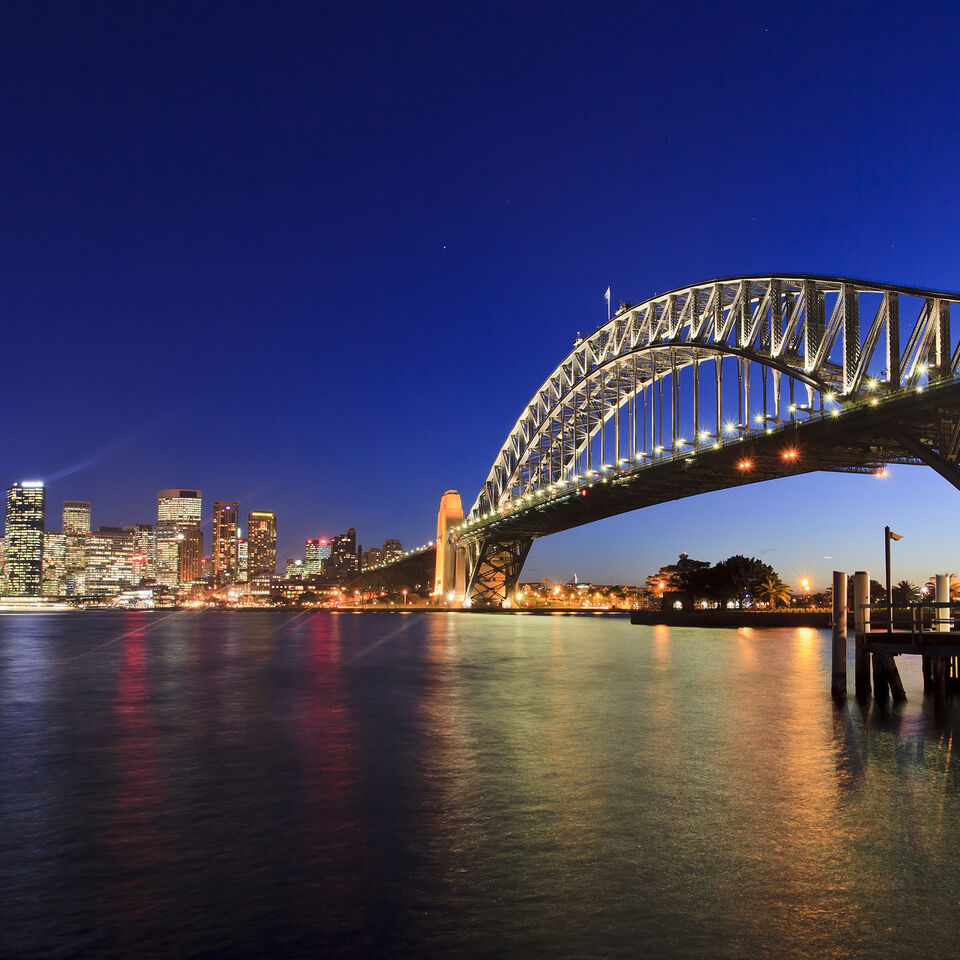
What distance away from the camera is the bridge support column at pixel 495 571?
106875 mm

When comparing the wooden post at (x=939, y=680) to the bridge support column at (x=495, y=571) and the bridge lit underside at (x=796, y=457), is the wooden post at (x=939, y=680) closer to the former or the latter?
the bridge lit underside at (x=796, y=457)

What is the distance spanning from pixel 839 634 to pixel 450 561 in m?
92.1

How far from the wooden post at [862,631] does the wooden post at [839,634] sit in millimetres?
302

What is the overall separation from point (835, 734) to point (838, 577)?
5340 mm

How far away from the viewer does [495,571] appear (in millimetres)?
111688

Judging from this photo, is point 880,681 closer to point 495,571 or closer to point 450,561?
point 495,571

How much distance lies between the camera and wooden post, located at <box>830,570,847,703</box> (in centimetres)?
2295

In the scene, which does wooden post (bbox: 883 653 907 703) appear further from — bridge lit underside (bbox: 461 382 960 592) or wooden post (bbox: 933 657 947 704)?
bridge lit underside (bbox: 461 382 960 592)

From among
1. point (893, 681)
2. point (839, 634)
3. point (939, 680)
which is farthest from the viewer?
point (893, 681)

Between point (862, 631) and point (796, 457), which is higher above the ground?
point (796, 457)

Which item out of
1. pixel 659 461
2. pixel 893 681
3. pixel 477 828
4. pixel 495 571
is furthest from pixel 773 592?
pixel 477 828

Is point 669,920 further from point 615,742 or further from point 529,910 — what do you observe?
point 615,742

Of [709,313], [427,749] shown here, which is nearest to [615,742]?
[427,749]

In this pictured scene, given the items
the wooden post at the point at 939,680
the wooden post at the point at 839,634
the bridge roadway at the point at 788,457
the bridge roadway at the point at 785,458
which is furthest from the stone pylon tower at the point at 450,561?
the wooden post at the point at 939,680
